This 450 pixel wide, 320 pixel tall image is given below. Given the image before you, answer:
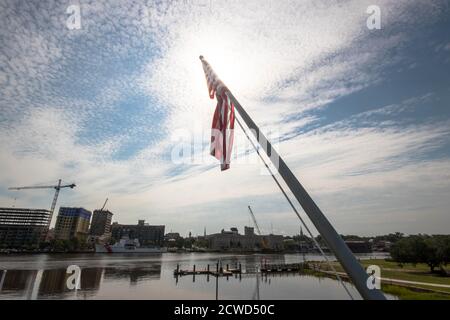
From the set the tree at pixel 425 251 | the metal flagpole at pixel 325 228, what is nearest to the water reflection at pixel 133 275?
the metal flagpole at pixel 325 228

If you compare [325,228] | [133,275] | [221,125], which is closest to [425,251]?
[133,275]

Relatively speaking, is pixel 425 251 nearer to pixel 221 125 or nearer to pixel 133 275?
pixel 133 275

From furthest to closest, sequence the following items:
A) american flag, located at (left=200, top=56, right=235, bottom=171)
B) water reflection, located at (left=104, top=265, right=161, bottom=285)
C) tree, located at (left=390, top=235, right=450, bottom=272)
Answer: water reflection, located at (left=104, top=265, right=161, bottom=285) < tree, located at (left=390, top=235, right=450, bottom=272) < american flag, located at (left=200, top=56, right=235, bottom=171)

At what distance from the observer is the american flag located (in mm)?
8383

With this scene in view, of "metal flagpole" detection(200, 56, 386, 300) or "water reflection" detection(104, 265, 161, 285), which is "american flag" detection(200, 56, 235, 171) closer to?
"metal flagpole" detection(200, 56, 386, 300)

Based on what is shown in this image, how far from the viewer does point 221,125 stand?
8.55m

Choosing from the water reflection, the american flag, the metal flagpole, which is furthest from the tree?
the metal flagpole

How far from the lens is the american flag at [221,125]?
27.5 ft

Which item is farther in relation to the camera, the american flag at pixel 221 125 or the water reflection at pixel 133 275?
the water reflection at pixel 133 275

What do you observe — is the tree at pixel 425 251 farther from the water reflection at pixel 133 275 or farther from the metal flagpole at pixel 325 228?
the metal flagpole at pixel 325 228

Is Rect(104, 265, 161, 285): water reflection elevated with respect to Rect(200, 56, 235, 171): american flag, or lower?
lower

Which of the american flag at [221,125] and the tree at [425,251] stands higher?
the american flag at [221,125]

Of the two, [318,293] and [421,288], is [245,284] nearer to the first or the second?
[318,293]
